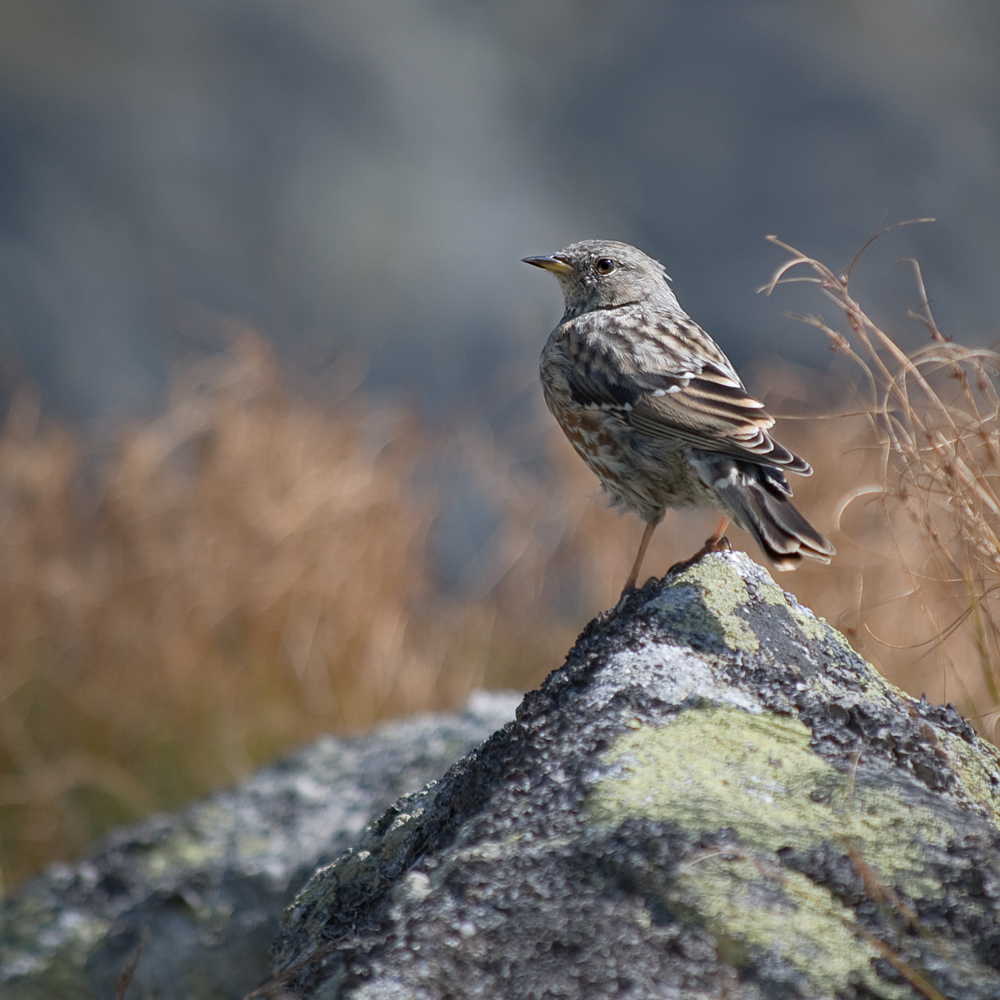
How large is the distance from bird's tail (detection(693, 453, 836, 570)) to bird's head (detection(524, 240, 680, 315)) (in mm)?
1006

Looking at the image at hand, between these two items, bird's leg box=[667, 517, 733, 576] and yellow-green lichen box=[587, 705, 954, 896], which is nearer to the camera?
yellow-green lichen box=[587, 705, 954, 896]

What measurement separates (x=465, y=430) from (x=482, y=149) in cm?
348

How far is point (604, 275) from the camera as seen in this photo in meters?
3.56

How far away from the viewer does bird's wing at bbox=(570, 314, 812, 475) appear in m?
2.61

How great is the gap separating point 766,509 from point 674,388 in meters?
0.49

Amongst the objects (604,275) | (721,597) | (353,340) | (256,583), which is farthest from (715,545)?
(353,340)

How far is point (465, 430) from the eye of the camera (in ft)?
22.4

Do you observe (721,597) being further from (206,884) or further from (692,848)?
(206,884)

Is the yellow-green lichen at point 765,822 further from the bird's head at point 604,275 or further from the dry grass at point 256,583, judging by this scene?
the dry grass at point 256,583

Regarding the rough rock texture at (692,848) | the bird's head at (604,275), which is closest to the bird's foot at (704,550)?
the rough rock texture at (692,848)

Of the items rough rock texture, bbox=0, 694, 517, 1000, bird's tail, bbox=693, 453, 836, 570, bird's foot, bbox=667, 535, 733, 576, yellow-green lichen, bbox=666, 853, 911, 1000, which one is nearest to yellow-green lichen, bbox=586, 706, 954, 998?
yellow-green lichen, bbox=666, 853, 911, 1000

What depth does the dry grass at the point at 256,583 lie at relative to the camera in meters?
5.35

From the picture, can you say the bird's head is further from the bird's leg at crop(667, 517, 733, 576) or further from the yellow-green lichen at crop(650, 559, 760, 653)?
the yellow-green lichen at crop(650, 559, 760, 653)

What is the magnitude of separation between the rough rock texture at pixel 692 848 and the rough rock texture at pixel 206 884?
4.01 feet
